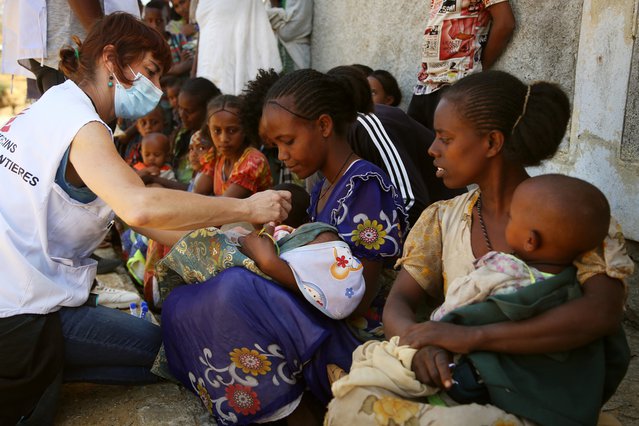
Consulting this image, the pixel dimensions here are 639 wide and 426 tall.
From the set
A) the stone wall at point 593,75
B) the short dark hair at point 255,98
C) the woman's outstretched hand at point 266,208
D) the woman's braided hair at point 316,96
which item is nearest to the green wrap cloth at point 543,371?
the woman's outstretched hand at point 266,208

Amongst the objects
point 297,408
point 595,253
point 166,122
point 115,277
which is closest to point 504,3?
point 595,253

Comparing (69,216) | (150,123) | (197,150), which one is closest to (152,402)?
(69,216)

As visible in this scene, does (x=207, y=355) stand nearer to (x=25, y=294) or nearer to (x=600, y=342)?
(x=25, y=294)

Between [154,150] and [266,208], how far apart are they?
3083 mm

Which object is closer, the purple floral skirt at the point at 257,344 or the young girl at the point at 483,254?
the young girl at the point at 483,254

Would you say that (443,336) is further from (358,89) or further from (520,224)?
(358,89)

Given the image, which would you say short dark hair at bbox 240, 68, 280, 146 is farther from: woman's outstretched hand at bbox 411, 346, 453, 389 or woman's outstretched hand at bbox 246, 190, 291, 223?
woman's outstretched hand at bbox 411, 346, 453, 389

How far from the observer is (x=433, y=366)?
1783 millimetres

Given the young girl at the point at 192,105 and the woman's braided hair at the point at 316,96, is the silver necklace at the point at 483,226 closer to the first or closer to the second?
the woman's braided hair at the point at 316,96

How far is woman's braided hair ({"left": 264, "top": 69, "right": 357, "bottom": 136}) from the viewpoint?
106 inches

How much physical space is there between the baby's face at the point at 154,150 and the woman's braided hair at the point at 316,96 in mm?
2774

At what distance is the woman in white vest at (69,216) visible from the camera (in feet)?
7.81

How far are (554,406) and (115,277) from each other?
3.60 meters

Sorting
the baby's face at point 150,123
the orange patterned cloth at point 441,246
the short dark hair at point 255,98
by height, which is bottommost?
the baby's face at point 150,123
